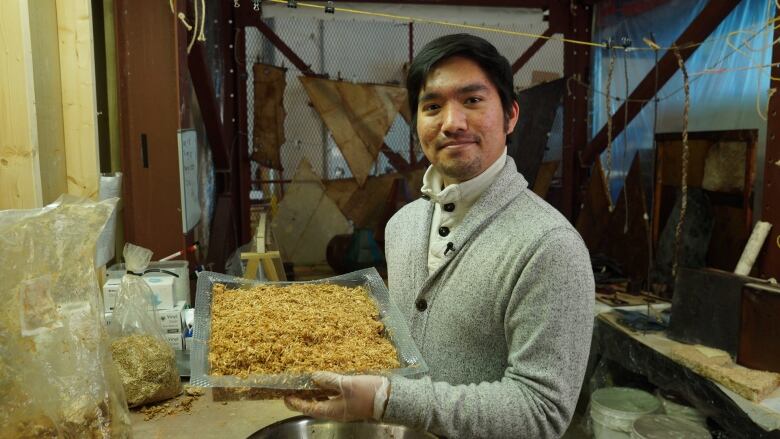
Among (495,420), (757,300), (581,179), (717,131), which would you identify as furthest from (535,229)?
(581,179)

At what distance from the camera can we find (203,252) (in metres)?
3.97

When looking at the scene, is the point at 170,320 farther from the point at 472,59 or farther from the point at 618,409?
the point at 618,409

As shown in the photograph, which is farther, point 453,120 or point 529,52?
point 529,52

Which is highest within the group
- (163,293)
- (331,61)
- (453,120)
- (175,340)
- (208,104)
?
(331,61)

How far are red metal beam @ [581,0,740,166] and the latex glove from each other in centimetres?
296

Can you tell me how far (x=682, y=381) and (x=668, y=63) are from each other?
2348 millimetres

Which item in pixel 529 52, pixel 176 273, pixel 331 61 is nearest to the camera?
pixel 176 273

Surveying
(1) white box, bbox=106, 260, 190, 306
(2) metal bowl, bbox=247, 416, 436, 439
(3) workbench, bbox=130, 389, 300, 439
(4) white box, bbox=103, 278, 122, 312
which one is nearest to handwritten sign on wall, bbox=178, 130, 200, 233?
(1) white box, bbox=106, 260, 190, 306

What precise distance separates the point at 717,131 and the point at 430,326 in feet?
9.94

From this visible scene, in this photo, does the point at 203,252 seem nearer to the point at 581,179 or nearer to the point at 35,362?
the point at 35,362

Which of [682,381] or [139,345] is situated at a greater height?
[139,345]

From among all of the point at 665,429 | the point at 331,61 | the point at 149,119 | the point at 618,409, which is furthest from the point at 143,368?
the point at 331,61

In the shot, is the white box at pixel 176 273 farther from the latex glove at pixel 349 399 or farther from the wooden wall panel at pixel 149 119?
the latex glove at pixel 349 399

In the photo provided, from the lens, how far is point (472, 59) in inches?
53.7
